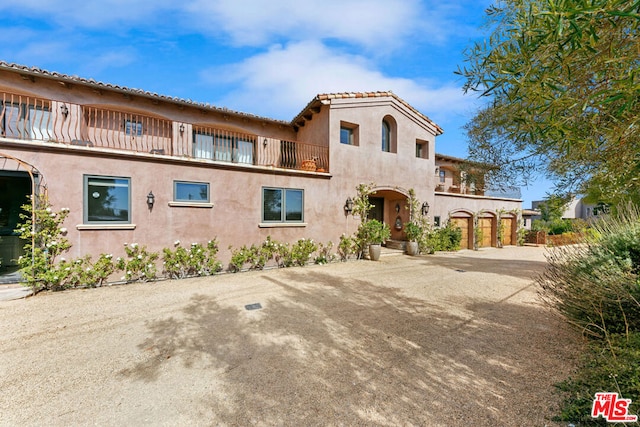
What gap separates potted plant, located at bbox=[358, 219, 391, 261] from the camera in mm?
11359

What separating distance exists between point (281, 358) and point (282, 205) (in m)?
6.90

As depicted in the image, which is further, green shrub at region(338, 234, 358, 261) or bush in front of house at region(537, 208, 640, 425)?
green shrub at region(338, 234, 358, 261)

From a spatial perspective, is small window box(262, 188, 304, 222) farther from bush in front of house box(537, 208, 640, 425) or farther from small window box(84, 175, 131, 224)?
bush in front of house box(537, 208, 640, 425)

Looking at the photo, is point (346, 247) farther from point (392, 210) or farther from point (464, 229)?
point (464, 229)

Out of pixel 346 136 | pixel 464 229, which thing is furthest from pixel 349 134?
pixel 464 229

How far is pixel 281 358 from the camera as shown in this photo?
11.6 feet

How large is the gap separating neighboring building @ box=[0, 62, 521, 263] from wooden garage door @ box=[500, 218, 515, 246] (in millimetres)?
6240

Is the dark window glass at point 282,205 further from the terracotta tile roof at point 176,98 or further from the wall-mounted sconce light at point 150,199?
the terracotta tile roof at point 176,98

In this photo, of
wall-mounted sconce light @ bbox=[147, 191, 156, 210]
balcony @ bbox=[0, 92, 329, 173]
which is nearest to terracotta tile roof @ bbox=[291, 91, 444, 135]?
balcony @ bbox=[0, 92, 329, 173]

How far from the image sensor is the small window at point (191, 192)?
8188 millimetres

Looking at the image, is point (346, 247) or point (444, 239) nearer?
point (346, 247)

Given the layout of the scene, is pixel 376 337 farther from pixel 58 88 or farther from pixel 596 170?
pixel 58 88

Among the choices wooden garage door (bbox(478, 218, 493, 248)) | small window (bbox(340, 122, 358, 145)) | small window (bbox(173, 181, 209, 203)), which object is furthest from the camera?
wooden garage door (bbox(478, 218, 493, 248))

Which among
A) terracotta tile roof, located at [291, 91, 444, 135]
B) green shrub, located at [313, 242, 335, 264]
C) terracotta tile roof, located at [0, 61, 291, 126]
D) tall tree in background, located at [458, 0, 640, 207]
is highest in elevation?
terracotta tile roof, located at [291, 91, 444, 135]
